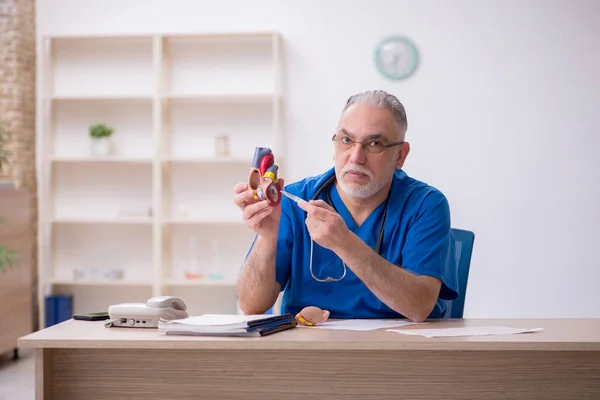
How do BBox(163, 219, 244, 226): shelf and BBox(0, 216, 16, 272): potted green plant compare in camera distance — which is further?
BBox(163, 219, 244, 226): shelf

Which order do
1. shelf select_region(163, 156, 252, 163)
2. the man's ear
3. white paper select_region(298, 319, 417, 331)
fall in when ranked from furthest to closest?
shelf select_region(163, 156, 252, 163) → the man's ear → white paper select_region(298, 319, 417, 331)

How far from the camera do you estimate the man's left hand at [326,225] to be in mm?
1925

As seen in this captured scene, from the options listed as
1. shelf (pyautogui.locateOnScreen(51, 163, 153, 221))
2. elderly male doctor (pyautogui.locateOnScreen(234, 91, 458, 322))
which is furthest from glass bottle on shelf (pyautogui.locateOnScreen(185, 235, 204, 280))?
elderly male doctor (pyautogui.locateOnScreen(234, 91, 458, 322))

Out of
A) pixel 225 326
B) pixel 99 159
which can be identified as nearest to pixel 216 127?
pixel 99 159

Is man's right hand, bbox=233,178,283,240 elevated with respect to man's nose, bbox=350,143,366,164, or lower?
lower

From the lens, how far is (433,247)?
2146mm

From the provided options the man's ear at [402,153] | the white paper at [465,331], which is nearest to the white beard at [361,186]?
the man's ear at [402,153]

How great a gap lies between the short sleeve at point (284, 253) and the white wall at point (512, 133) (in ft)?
10.2

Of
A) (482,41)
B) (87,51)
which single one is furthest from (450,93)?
(87,51)

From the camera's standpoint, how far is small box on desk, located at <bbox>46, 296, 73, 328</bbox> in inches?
210

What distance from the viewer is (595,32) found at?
5301mm

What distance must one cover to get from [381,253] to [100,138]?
354 centimetres

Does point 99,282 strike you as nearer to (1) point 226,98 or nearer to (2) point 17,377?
(2) point 17,377

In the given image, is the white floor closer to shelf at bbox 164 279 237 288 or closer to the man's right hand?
shelf at bbox 164 279 237 288
